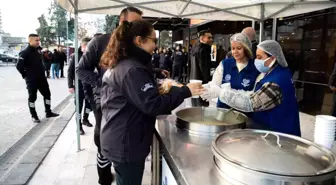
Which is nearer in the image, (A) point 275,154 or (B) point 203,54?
(A) point 275,154

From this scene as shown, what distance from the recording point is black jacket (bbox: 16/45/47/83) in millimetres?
4836

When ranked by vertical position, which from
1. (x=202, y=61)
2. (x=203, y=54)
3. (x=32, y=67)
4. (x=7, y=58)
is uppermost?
(x=7, y=58)

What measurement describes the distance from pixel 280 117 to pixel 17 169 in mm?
2984

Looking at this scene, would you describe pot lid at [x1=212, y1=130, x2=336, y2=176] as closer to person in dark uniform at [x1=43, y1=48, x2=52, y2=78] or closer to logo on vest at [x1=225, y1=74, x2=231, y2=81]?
logo on vest at [x1=225, y1=74, x2=231, y2=81]

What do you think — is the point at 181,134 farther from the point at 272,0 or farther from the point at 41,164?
the point at 272,0

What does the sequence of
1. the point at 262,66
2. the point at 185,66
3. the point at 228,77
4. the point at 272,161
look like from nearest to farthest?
the point at 272,161 < the point at 262,66 < the point at 228,77 < the point at 185,66

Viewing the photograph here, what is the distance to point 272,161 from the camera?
1.00 m

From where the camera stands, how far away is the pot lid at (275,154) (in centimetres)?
95

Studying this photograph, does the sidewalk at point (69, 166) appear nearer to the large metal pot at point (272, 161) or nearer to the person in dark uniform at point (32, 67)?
the person in dark uniform at point (32, 67)

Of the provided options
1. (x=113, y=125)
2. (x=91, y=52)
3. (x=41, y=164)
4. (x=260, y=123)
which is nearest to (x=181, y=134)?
(x=113, y=125)

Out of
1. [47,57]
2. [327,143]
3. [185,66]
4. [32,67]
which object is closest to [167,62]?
[185,66]

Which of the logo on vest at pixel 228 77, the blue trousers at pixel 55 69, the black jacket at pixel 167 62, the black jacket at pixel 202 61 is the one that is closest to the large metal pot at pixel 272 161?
the logo on vest at pixel 228 77

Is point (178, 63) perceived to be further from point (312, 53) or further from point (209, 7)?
point (209, 7)

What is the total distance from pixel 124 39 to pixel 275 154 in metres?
0.97
